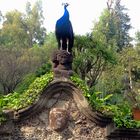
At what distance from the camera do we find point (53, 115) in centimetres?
1065

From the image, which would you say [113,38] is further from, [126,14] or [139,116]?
[139,116]

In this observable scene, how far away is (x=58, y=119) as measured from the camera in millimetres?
10594

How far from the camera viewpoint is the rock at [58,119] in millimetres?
10625

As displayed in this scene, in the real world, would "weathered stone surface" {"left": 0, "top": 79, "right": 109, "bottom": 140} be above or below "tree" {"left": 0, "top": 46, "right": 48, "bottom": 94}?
below

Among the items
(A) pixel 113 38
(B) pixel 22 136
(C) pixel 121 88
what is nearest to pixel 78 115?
(B) pixel 22 136

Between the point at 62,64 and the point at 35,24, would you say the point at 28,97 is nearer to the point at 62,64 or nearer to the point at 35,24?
the point at 62,64

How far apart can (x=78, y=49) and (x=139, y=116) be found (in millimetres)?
14099

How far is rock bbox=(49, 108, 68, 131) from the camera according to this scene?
418 inches

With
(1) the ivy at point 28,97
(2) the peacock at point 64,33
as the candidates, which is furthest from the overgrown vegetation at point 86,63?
(2) the peacock at point 64,33

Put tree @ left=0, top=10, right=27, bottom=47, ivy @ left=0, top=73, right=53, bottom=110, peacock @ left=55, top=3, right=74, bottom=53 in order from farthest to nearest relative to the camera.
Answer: tree @ left=0, top=10, right=27, bottom=47 < peacock @ left=55, top=3, right=74, bottom=53 < ivy @ left=0, top=73, right=53, bottom=110

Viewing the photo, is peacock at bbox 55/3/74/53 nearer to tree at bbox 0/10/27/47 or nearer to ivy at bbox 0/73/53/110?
ivy at bbox 0/73/53/110

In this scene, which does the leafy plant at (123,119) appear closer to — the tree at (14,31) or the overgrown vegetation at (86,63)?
the overgrown vegetation at (86,63)

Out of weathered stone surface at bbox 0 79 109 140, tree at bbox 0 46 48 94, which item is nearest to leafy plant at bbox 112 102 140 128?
weathered stone surface at bbox 0 79 109 140

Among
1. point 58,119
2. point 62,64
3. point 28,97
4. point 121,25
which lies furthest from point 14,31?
point 58,119
